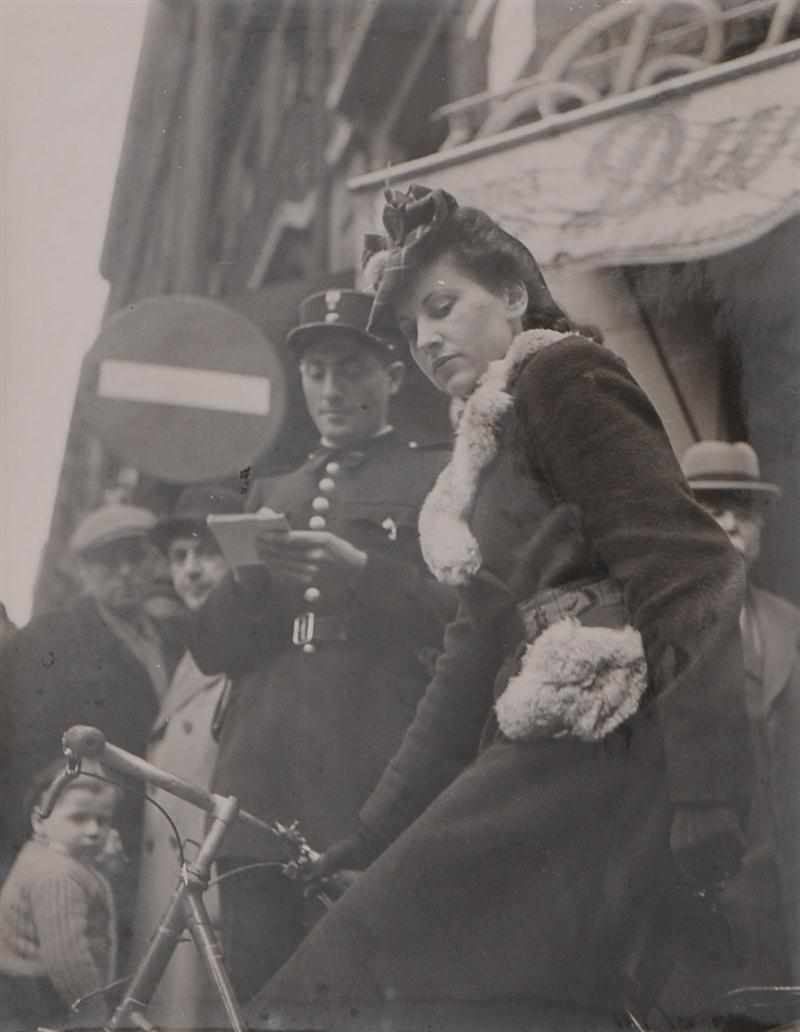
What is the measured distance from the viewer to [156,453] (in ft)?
16.9

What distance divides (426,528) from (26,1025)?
75.4 inches

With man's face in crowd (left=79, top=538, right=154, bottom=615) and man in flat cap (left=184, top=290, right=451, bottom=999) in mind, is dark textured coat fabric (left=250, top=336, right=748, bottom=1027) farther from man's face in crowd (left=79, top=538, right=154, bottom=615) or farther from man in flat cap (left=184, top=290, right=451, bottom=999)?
man's face in crowd (left=79, top=538, right=154, bottom=615)

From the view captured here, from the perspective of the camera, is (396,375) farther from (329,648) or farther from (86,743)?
(86,743)

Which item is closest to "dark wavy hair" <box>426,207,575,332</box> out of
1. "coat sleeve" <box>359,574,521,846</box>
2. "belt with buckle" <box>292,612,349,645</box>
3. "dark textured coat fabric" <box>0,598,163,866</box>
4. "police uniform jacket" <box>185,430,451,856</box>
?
"police uniform jacket" <box>185,430,451,856</box>

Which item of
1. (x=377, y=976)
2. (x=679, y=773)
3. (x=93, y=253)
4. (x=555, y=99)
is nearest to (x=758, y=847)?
(x=679, y=773)

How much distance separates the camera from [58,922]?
491cm

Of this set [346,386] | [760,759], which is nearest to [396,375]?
[346,386]

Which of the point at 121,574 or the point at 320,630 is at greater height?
the point at 121,574

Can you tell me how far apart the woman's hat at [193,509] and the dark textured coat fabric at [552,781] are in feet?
2.71

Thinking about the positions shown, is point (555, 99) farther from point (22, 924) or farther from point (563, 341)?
point (22, 924)

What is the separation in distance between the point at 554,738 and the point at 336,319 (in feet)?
4.91

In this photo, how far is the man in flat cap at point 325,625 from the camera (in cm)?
487

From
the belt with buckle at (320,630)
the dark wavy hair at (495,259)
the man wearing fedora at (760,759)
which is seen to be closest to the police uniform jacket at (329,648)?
the belt with buckle at (320,630)

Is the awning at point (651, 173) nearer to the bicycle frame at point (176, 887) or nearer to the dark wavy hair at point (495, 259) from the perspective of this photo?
the dark wavy hair at point (495, 259)
